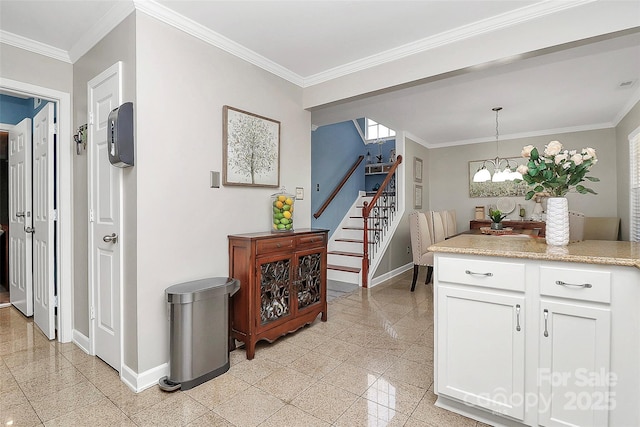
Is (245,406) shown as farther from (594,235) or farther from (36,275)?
(594,235)

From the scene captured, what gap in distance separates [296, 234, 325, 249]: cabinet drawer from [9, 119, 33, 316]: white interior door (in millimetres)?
2622

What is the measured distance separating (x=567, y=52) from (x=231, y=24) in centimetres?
278

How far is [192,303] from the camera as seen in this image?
205 centimetres

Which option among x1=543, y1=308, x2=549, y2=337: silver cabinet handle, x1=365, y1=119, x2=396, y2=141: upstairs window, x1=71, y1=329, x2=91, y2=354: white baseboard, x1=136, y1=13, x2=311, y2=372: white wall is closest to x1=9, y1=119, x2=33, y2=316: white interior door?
x1=71, y1=329, x2=91, y2=354: white baseboard

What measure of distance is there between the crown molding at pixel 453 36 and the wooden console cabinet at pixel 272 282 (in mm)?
1543

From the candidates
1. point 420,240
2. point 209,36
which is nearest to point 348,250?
point 420,240

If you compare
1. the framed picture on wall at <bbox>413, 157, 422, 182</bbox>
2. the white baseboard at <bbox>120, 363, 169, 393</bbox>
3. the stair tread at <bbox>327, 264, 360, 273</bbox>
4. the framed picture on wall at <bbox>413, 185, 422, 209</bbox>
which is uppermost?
the framed picture on wall at <bbox>413, 157, 422, 182</bbox>

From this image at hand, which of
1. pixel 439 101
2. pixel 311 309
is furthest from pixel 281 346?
pixel 439 101

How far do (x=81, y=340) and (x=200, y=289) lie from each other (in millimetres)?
1393

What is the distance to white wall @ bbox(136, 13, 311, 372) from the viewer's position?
81.5 inches

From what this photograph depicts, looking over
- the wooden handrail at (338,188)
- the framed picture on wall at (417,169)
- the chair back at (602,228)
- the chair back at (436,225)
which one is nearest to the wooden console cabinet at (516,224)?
the chair back at (602,228)

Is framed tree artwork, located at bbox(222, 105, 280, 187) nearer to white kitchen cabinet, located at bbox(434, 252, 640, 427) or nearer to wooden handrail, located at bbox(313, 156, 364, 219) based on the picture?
white kitchen cabinet, located at bbox(434, 252, 640, 427)

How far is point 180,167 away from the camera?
7.45 feet

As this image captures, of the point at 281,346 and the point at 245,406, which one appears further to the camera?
the point at 281,346
